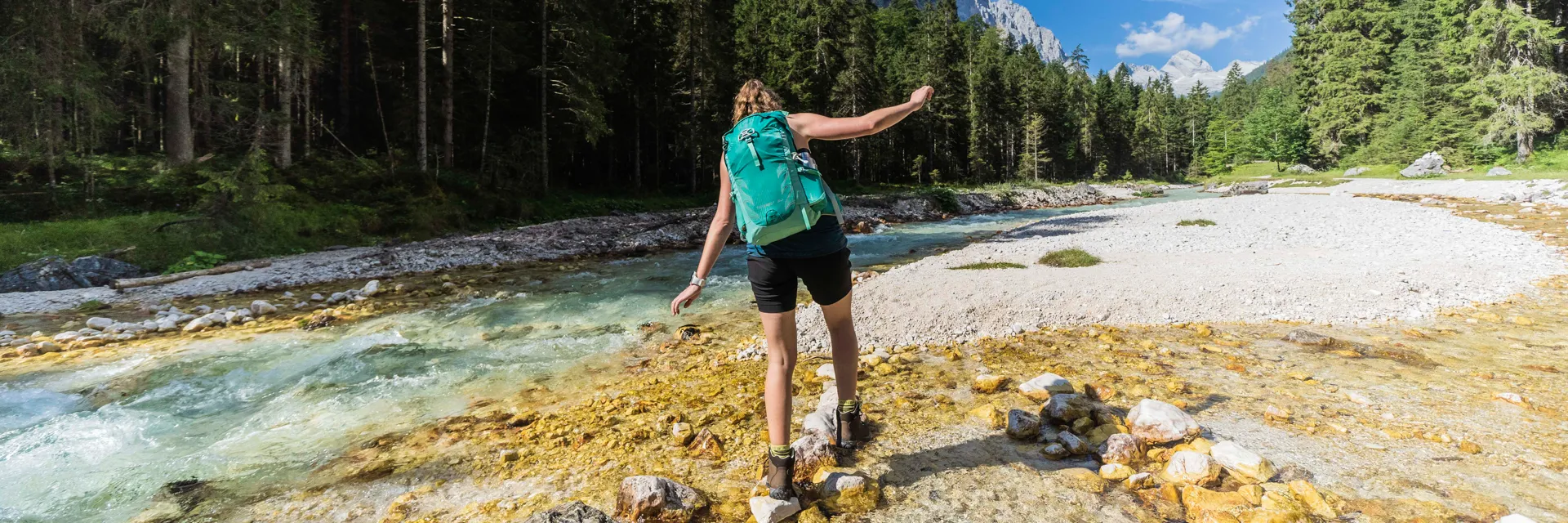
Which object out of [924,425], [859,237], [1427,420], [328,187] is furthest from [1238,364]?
[328,187]

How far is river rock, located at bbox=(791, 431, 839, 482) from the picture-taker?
3.23 metres

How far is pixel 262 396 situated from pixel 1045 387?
6.62 m

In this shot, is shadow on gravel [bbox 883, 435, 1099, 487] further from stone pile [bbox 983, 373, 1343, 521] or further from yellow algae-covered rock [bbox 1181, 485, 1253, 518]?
yellow algae-covered rock [bbox 1181, 485, 1253, 518]

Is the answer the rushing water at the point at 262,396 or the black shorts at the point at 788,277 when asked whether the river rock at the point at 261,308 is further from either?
the black shorts at the point at 788,277

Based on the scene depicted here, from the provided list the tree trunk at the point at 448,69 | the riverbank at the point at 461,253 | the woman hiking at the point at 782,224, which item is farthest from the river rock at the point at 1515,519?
the tree trunk at the point at 448,69

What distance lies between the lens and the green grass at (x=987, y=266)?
9734 mm

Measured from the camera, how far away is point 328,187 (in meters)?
16.4

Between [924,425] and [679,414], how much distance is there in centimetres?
177

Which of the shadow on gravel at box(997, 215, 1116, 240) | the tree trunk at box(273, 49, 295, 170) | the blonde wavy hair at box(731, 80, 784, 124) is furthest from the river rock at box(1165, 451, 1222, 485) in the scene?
the tree trunk at box(273, 49, 295, 170)

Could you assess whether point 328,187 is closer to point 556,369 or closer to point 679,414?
point 556,369

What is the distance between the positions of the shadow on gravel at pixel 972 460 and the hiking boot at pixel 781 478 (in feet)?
1.88

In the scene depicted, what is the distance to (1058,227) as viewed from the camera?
20328 mm

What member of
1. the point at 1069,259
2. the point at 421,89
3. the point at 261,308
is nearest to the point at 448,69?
the point at 421,89

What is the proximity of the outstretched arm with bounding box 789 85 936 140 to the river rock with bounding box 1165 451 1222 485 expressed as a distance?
7.33ft
